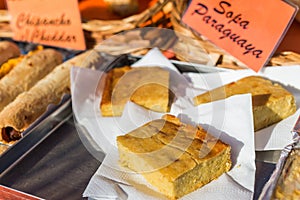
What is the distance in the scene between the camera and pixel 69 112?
1.40m

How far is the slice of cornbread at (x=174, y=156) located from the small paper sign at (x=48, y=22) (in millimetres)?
612

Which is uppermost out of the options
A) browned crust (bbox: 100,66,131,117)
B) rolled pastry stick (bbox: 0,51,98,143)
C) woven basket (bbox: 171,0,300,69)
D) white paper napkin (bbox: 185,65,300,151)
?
woven basket (bbox: 171,0,300,69)

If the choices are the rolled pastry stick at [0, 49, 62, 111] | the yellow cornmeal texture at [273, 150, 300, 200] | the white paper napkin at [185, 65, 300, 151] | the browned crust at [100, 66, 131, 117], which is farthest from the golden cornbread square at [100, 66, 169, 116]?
the yellow cornmeal texture at [273, 150, 300, 200]

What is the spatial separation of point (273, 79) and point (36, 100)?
72cm

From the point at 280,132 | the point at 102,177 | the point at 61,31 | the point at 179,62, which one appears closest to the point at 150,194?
the point at 102,177

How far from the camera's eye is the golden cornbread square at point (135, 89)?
1342 mm

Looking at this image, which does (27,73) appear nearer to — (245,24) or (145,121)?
(145,121)

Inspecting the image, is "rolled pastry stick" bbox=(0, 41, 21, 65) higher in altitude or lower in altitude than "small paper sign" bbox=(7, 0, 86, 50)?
lower

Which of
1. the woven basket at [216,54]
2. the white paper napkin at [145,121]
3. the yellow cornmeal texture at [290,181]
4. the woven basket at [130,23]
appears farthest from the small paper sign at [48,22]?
the yellow cornmeal texture at [290,181]

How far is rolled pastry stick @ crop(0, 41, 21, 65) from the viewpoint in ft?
5.37

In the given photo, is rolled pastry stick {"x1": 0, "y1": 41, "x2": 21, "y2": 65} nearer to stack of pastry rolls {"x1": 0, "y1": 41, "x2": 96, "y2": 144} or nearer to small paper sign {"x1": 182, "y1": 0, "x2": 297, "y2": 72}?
stack of pastry rolls {"x1": 0, "y1": 41, "x2": 96, "y2": 144}

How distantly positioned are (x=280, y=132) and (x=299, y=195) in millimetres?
282

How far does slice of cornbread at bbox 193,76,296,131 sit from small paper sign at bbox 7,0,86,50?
558mm

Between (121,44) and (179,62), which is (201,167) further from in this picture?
(121,44)
